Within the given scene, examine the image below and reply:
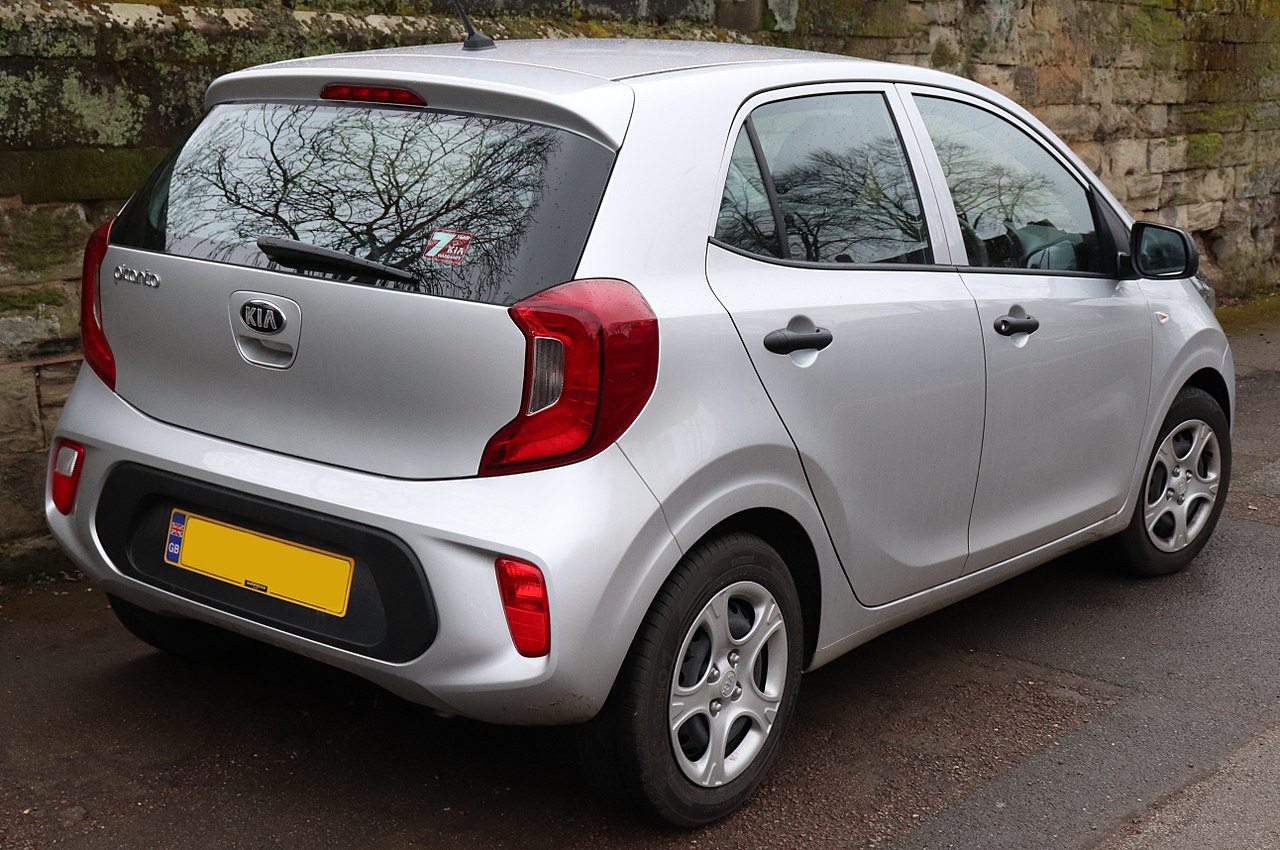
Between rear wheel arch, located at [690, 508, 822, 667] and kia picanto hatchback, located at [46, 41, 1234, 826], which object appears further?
rear wheel arch, located at [690, 508, 822, 667]

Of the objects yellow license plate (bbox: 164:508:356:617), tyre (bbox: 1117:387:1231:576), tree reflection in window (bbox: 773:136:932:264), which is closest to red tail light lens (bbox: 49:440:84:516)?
yellow license plate (bbox: 164:508:356:617)

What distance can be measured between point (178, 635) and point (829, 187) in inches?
79.0

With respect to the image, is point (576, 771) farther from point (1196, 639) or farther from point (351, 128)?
point (1196, 639)

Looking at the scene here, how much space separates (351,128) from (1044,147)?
2106 millimetres

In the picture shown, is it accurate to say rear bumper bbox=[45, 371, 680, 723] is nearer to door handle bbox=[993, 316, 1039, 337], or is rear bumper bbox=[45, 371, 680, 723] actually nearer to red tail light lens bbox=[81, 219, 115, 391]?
red tail light lens bbox=[81, 219, 115, 391]

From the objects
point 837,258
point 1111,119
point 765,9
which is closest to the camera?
point 837,258

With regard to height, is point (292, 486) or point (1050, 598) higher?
point (292, 486)

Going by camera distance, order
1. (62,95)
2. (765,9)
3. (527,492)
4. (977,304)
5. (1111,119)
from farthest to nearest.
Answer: (1111,119), (765,9), (62,95), (977,304), (527,492)

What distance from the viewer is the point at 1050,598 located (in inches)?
181

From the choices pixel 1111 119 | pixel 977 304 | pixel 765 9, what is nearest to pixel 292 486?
pixel 977 304

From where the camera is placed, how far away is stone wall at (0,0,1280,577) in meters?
4.40

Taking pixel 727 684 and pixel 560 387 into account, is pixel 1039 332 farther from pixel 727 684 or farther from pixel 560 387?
pixel 560 387

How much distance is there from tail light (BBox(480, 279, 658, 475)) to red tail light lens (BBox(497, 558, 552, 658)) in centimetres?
19

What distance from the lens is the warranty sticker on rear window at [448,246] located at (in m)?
2.64
